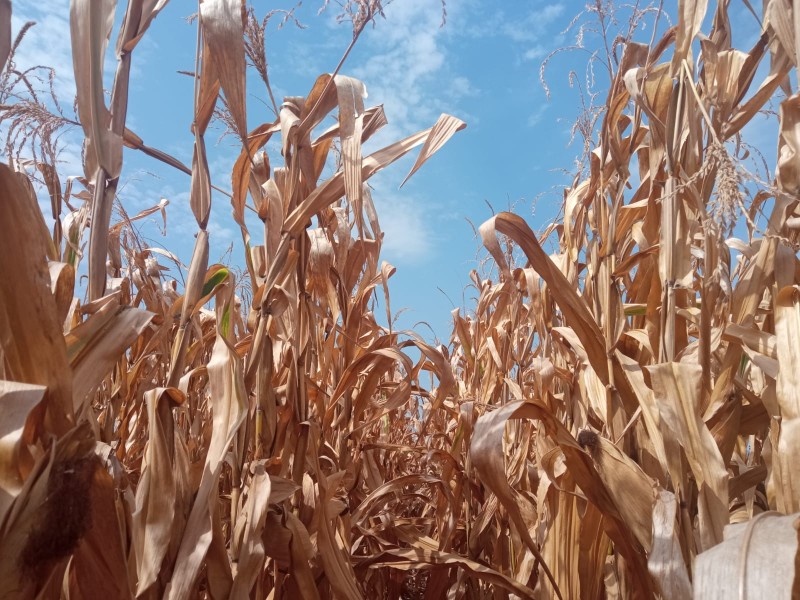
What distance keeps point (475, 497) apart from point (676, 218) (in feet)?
3.28

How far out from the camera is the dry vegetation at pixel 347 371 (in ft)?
1.97

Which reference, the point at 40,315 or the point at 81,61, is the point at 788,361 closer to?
the point at 40,315

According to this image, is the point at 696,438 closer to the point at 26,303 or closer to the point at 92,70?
the point at 26,303

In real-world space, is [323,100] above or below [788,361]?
above

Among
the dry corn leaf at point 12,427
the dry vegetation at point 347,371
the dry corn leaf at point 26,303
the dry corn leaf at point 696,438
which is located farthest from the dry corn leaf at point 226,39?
the dry corn leaf at point 696,438

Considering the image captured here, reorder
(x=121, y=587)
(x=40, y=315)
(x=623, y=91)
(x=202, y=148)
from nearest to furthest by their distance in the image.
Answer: (x=40, y=315) → (x=121, y=587) → (x=202, y=148) → (x=623, y=91)

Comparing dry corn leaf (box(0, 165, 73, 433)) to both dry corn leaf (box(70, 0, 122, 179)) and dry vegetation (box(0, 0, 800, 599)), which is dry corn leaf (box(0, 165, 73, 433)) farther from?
dry corn leaf (box(70, 0, 122, 179))

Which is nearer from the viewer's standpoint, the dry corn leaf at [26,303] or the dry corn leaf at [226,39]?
the dry corn leaf at [26,303]

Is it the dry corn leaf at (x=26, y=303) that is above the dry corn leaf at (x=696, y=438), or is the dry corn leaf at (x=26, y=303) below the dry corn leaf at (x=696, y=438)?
above

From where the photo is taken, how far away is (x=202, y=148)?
0.96 meters

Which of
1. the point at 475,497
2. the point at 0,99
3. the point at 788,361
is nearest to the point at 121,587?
the point at 0,99

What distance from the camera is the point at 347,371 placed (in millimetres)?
1275

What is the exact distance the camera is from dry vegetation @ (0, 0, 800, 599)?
60 centimetres

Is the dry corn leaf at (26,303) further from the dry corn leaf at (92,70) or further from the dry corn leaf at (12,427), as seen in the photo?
the dry corn leaf at (92,70)
